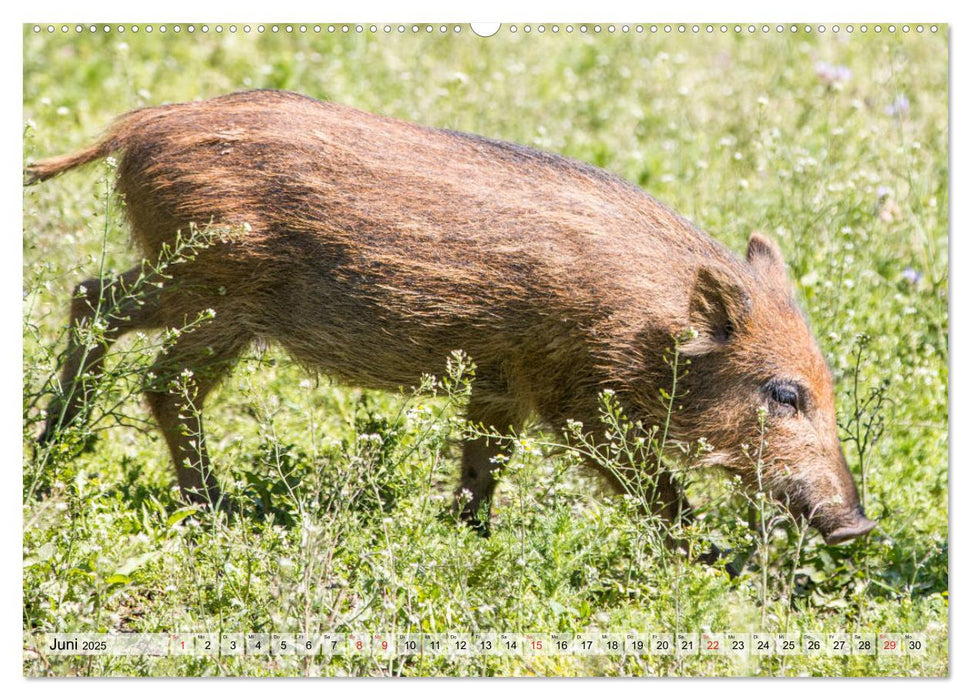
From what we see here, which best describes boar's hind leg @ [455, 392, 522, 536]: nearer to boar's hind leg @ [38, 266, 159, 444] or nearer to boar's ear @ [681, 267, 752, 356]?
boar's ear @ [681, 267, 752, 356]

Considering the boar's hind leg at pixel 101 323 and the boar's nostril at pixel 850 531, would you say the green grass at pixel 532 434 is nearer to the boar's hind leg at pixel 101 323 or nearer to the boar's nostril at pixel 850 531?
the boar's hind leg at pixel 101 323

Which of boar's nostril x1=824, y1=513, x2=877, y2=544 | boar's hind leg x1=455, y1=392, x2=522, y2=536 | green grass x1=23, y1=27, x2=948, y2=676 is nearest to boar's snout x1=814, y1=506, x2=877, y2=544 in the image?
boar's nostril x1=824, y1=513, x2=877, y2=544

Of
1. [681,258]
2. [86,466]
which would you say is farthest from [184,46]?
[681,258]

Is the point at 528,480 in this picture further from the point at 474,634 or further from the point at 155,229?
the point at 155,229

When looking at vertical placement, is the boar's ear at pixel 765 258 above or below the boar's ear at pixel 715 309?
above

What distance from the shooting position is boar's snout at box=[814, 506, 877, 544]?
199 inches

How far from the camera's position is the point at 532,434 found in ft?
18.0

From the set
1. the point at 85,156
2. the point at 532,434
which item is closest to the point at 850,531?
the point at 532,434

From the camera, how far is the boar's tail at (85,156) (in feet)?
17.9

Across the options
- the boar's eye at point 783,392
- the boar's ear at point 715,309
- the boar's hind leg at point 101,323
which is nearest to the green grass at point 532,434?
the boar's hind leg at point 101,323

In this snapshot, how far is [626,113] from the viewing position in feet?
28.7

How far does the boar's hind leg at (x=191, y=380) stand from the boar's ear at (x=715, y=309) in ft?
5.98

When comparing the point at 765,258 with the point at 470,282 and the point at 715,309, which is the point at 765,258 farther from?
the point at 470,282

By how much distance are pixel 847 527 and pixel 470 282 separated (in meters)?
1.75
